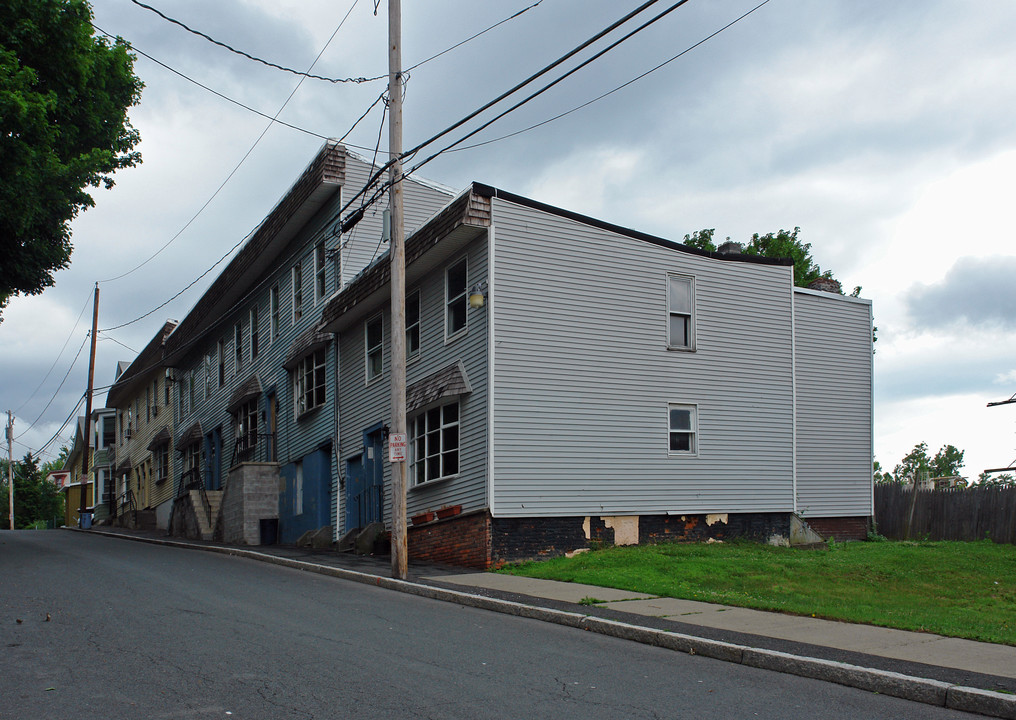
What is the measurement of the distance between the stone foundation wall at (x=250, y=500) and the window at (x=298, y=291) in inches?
183

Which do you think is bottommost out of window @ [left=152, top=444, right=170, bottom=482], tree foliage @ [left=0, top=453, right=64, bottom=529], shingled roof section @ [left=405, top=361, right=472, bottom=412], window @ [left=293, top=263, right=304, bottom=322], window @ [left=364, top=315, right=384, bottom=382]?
tree foliage @ [left=0, top=453, right=64, bottom=529]

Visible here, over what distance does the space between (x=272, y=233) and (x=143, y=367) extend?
22401 millimetres

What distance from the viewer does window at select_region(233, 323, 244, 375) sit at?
3334cm

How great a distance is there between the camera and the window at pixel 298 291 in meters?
27.4

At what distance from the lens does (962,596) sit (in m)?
13.5

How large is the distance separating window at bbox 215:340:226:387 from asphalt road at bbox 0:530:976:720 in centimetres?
2407

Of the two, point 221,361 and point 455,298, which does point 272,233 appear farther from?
point 455,298

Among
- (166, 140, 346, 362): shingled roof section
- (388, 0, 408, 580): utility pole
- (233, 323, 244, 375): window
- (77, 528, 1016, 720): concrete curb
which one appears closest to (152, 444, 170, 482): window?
(166, 140, 346, 362): shingled roof section

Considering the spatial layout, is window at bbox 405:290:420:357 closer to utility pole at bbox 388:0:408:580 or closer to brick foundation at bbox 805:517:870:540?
utility pole at bbox 388:0:408:580

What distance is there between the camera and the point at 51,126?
60.5 feet

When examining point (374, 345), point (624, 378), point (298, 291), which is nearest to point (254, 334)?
point (298, 291)

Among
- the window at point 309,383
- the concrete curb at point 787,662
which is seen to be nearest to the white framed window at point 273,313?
the window at point 309,383

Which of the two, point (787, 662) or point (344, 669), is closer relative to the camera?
point (344, 669)

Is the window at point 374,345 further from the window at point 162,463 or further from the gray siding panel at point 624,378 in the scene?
the window at point 162,463
